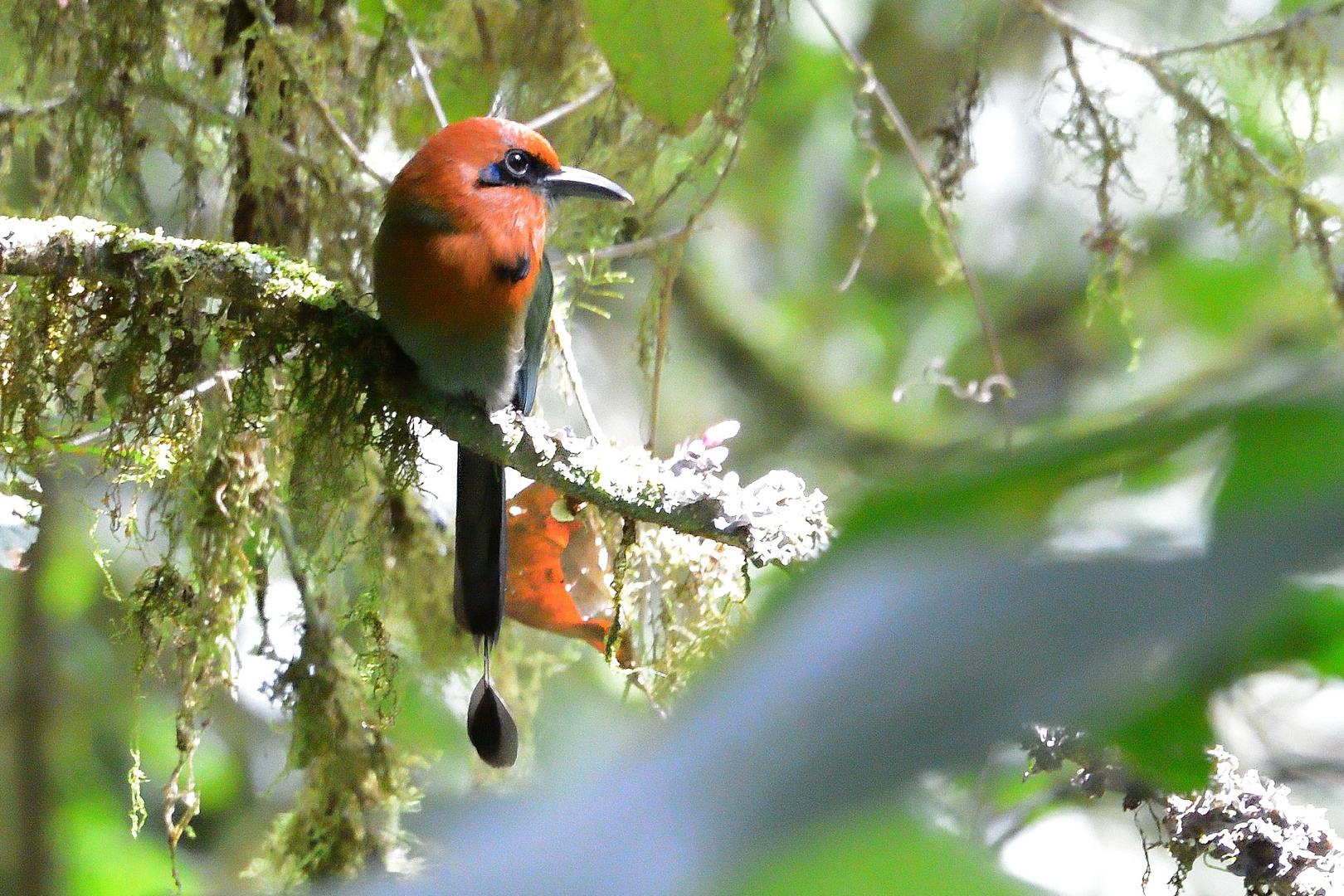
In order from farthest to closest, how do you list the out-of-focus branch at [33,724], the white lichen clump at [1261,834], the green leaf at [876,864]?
the out-of-focus branch at [33,724] < the white lichen clump at [1261,834] < the green leaf at [876,864]

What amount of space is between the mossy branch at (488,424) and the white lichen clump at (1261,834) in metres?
0.58

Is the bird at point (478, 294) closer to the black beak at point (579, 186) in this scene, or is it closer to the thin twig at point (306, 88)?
the black beak at point (579, 186)

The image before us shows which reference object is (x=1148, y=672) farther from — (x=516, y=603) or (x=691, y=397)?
(x=691, y=397)

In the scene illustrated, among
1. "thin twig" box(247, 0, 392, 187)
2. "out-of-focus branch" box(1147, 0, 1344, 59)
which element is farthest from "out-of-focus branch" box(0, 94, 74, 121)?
"out-of-focus branch" box(1147, 0, 1344, 59)

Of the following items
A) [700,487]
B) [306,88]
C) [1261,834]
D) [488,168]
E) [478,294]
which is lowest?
[1261,834]

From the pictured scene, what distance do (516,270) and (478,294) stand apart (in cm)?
10

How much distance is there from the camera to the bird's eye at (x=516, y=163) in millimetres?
2240

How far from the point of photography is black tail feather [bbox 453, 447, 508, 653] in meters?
2.13

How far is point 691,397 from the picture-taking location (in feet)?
15.7

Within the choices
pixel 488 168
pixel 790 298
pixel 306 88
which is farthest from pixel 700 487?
pixel 790 298

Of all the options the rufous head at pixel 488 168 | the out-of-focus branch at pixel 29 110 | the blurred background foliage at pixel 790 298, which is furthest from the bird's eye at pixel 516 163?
the out-of-focus branch at pixel 29 110

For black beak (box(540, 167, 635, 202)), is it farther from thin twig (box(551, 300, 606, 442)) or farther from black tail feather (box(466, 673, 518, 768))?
black tail feather (box(466, 673, 518, 768))

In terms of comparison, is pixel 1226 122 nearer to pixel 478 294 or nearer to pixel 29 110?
pixel 478 294

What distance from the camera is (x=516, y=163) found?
226 cm
